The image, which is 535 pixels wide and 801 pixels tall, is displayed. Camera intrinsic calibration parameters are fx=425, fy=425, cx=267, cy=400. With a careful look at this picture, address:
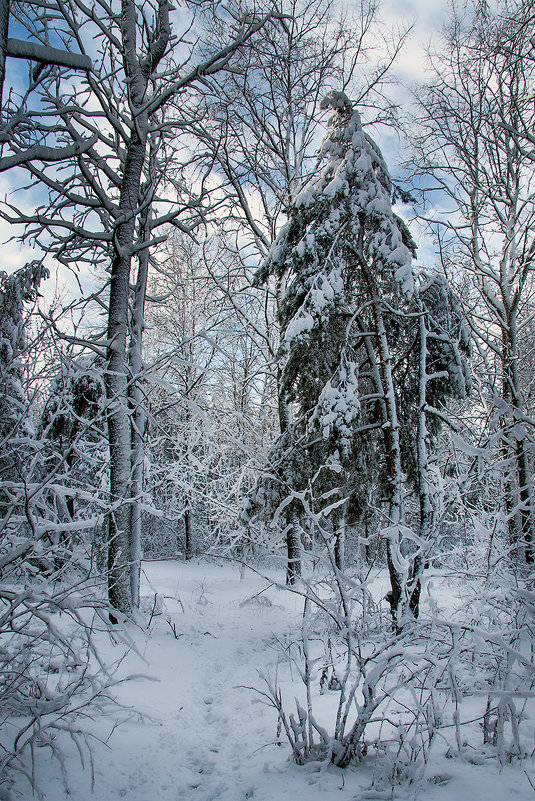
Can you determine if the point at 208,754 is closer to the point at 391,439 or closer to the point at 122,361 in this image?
the point at 122,361

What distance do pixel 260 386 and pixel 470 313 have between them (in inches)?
313

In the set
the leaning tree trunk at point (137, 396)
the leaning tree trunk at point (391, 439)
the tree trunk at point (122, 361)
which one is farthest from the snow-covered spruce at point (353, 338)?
the tree trunk at point (122, 361)

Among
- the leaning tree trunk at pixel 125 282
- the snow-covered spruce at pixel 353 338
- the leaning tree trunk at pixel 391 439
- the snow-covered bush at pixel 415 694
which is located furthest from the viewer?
the snow-covered spruce at pixel 353 338

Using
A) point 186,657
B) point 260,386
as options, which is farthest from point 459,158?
point 186,657

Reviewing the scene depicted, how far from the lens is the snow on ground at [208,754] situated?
7.61 feet

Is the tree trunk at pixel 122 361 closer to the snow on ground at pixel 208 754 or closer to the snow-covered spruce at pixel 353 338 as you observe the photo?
the snow on ground at pixel 208 754

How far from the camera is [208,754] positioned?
10.7ft

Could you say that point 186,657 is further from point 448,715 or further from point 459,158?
point 459,158

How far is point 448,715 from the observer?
126 inches

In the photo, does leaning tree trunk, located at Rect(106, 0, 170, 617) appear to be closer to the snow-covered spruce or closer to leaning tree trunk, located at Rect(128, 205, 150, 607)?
leaning tree trunk, located at Rect(128, 205, 150, 607)

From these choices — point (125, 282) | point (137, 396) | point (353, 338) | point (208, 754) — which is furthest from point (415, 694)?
point (125, 282)

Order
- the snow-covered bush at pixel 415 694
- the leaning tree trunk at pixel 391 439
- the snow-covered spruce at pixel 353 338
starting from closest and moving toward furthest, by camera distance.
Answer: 1. the snow-covered bush at pixel 415 694
2. the leaning tree trunk at pixel 391 439
3. the snow-covered spruce at pixel 353 338

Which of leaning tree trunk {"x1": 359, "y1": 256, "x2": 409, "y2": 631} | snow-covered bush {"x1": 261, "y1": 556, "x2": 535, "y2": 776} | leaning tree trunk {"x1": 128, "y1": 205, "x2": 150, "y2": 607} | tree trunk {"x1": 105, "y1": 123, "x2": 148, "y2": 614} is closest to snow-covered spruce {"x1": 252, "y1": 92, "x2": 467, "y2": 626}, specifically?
leaning tree trunk {"x1": 359, "y1": 256, "x2": 409, "y2": 631}

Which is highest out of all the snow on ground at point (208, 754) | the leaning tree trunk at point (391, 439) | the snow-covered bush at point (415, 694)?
the leaning tree trunk at point (391, 439)
